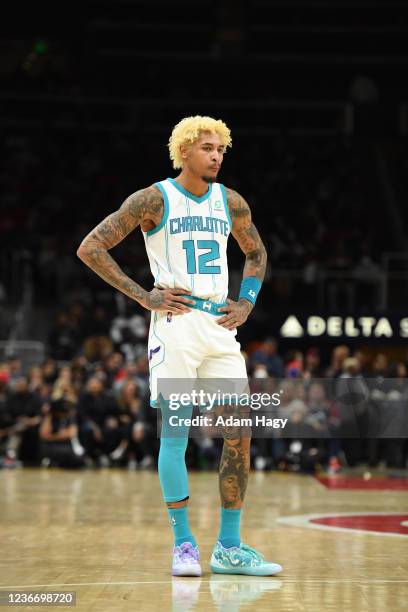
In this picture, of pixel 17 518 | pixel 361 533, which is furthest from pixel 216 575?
pixel 17 518

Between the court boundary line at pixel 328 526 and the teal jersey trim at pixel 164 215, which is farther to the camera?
the court boundary line at pixel 328 526

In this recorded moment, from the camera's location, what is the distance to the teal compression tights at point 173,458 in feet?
19.0

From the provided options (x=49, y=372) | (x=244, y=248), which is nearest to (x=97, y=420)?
(x=49, y=372)

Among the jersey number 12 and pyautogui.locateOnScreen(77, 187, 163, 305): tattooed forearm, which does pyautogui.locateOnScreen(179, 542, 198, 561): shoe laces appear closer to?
pyautogui.locateOnScreen(77, 187, 163, 305): tattooed forearm

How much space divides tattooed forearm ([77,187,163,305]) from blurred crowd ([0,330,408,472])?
8.73 m

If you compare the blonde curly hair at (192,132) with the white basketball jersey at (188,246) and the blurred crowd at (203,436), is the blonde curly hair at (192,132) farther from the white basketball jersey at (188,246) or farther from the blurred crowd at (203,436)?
the blurred crowd at (203,436)

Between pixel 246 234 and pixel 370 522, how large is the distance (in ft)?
9.53

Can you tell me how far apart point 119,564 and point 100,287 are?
46.0 ft

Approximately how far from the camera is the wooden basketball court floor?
16.2 ft

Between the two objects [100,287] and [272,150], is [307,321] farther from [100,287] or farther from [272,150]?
[272,150]

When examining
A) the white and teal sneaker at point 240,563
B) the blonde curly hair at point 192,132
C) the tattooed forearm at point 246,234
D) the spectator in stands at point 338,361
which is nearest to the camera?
the white and teal sneaker at point 240,563

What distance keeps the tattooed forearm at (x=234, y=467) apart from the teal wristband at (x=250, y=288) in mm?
661

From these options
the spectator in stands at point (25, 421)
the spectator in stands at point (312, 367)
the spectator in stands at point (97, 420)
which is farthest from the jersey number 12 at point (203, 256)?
the spectator in stands at point (25, 421)

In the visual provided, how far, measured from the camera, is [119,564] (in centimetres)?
595
